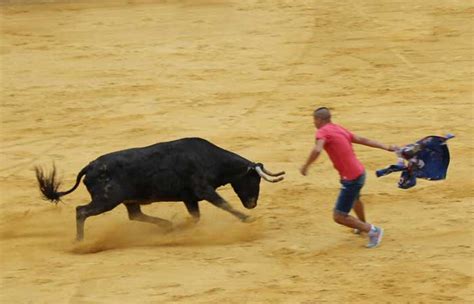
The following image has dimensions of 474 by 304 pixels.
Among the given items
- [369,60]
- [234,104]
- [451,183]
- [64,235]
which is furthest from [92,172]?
[369,60]

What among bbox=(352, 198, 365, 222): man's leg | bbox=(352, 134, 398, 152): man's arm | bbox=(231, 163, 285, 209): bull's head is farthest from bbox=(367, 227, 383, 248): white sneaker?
bbox=(231, 163, 285, 209): bull's head

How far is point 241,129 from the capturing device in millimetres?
17016

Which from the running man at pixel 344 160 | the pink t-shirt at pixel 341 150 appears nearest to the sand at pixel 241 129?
the running man at pixel 344 160

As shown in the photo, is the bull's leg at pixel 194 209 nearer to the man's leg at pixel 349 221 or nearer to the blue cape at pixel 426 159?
the man's leg at pixel 349 221

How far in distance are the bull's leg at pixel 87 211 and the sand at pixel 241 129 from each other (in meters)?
0.22

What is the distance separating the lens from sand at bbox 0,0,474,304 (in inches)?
453

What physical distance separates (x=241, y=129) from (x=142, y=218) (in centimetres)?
406

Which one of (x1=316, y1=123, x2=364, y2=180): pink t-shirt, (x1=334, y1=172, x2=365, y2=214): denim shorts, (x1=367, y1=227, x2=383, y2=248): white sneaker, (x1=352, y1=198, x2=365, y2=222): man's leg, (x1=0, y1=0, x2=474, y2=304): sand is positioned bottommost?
(x1=0, y1=0, x2=474, y2=304): sand

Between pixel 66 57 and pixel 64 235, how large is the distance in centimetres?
817

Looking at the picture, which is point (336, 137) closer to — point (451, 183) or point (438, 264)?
point (438, 264)

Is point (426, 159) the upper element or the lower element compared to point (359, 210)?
upper

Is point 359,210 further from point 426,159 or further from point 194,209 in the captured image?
point 194,209

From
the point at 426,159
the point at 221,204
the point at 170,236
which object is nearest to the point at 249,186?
the point at 221,204

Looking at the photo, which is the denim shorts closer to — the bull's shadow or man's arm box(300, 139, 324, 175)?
man's arm box(300, 139, 324, 175)
